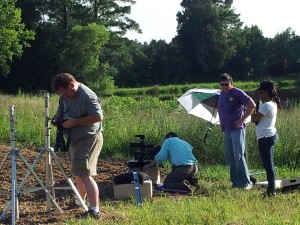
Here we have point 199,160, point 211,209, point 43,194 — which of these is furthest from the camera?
point 199,160

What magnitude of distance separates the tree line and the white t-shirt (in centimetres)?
1999

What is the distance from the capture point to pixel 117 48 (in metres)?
53.6

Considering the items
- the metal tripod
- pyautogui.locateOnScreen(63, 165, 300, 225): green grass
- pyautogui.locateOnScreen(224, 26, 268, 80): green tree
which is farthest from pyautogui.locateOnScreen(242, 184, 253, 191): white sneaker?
pyautogui.locateOnScreen(224, 26, 268, 80): green tree

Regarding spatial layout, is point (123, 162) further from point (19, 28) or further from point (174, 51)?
point (174, 51)

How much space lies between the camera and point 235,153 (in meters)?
8.71

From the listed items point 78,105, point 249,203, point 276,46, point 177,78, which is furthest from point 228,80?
point 276,46

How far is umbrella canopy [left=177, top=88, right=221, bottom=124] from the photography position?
10.4 meters

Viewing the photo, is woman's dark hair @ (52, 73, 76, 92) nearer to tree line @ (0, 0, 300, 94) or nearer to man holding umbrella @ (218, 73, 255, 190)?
man holding umbrella @ (218, 73, 255, 190)

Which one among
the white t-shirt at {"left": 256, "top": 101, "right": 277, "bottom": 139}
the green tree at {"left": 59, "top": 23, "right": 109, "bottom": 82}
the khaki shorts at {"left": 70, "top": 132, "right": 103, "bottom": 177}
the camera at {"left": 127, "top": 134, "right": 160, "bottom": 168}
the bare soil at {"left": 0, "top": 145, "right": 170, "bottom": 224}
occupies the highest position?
the green tree at {"left": 59, "top": 23, "right": 109, "bottom": 82}

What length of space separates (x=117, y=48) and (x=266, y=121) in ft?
152

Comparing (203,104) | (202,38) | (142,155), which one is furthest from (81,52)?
(142,155)

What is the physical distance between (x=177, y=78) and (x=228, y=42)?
29.4ft

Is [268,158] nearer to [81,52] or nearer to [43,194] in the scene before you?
[43,194]

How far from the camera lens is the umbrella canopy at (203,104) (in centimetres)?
1035
